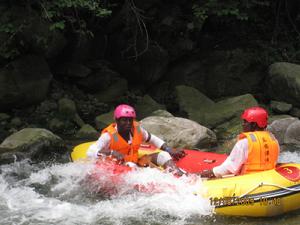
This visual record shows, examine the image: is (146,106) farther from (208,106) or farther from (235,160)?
(235,160)

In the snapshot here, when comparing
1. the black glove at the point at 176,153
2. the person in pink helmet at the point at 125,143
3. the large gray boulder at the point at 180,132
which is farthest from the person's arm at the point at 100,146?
the large gray boulder at the point at 180,132

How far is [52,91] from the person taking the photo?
36.4 feet

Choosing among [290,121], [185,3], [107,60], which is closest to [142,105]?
[107,60]

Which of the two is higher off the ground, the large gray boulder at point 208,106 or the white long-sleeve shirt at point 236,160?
the white long-sleeve shirt at point 236,160

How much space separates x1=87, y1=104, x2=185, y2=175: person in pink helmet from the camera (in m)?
6.30

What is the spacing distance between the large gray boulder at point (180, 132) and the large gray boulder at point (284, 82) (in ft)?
Result: 10.3

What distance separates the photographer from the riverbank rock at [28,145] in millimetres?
8336

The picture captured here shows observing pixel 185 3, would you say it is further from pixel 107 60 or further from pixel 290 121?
pixel 290 121

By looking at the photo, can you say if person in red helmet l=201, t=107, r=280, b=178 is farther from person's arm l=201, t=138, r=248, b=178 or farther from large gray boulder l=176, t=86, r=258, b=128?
large gray boulder l=176, t=86, r=258, b=128

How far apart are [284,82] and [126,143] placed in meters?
6.17

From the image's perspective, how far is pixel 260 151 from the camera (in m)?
5.49

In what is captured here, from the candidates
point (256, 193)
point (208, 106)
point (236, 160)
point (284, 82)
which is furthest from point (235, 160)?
point (284, 82)

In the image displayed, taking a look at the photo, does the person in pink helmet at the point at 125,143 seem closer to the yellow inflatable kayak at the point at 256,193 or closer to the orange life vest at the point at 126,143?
the orange life vest at the point at 126,143

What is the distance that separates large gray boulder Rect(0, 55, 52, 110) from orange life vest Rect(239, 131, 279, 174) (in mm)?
5838
